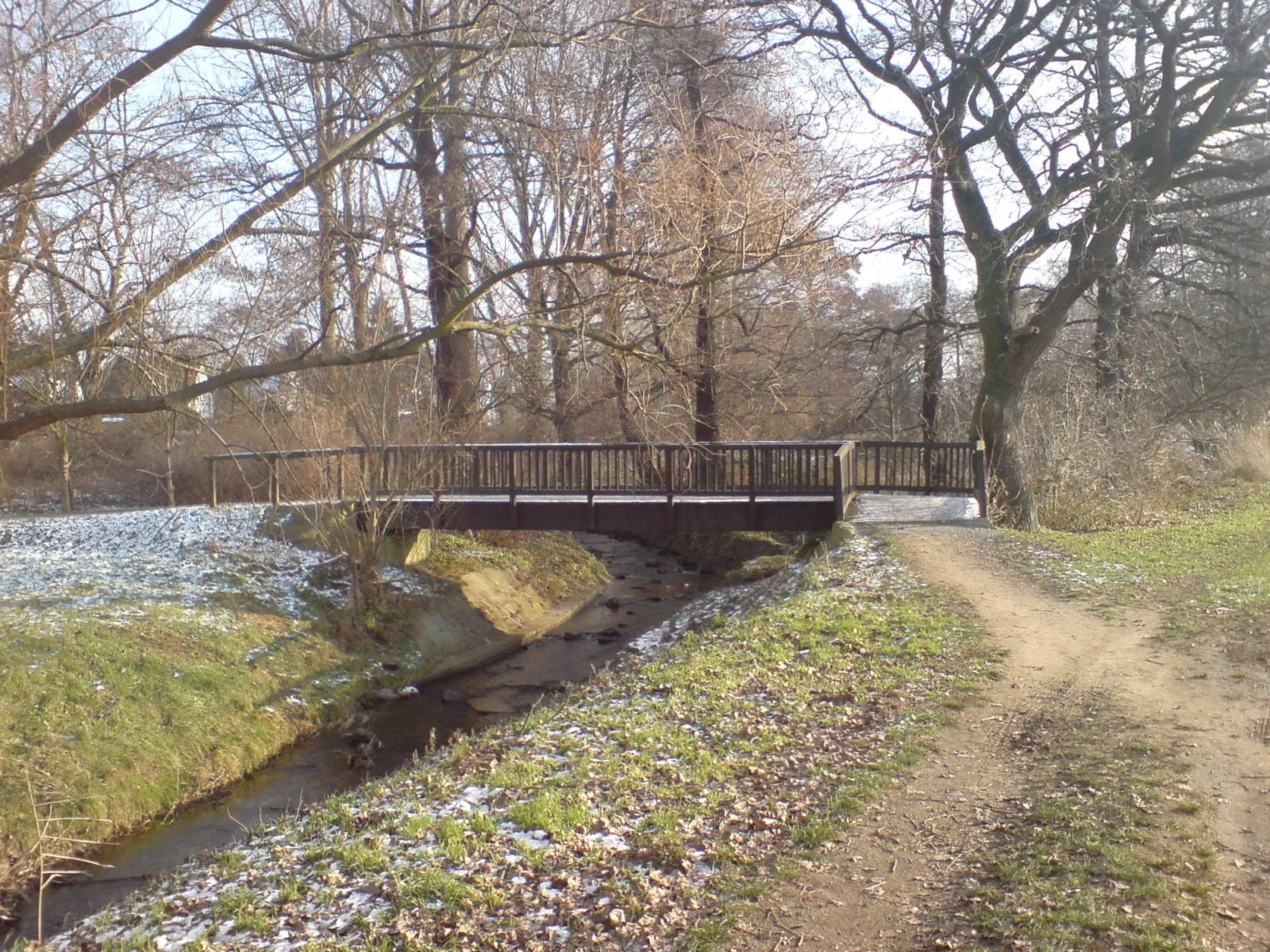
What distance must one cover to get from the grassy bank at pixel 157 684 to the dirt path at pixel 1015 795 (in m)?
5.72

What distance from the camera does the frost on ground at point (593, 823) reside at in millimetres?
4789

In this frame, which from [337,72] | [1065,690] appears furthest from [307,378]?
[1065,690]

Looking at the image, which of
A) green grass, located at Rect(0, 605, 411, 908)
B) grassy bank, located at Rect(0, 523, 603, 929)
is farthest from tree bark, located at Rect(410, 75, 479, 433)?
green grass, located at Rect(0, 605, 411, 908)

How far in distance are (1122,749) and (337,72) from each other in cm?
1088

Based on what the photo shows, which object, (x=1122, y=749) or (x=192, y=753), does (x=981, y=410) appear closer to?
(x=1122, y=749)

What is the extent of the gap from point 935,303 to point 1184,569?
1027cm

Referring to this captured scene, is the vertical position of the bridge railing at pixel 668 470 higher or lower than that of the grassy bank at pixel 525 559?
higher

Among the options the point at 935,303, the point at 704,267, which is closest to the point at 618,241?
the point at 704,267

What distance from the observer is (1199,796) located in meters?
5.21

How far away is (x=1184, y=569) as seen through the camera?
38.2ft

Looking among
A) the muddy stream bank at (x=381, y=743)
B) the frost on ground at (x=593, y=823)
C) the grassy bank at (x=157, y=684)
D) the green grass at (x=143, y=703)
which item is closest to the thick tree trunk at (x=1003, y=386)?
the muddy stream bank at (x=381, y=743)

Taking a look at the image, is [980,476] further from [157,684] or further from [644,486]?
[157,684]

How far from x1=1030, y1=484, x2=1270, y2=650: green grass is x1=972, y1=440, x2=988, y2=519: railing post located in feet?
5.03

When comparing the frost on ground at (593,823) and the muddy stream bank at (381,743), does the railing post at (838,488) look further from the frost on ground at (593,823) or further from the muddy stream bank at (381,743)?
the frost on ground at (593,823)
